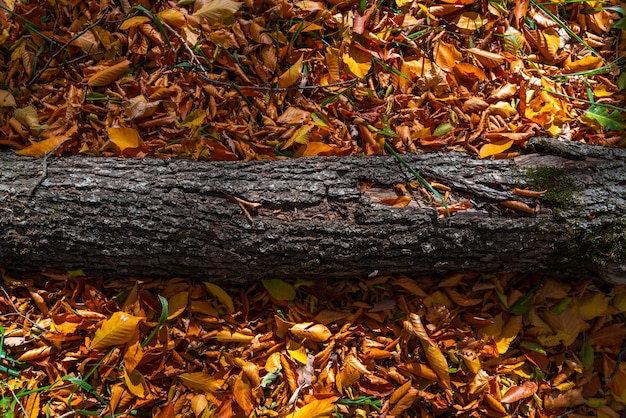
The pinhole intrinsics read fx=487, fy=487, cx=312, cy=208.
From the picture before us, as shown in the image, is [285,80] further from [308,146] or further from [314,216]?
[314,216]

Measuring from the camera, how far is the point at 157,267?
6.11 ft

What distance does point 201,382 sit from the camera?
1902 millimetres

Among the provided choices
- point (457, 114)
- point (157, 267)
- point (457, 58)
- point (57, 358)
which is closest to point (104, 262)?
point (157, 267)

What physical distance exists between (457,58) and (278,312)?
133cm

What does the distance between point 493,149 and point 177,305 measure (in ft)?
4.64

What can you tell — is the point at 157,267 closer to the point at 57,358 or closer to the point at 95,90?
the point at 57,358

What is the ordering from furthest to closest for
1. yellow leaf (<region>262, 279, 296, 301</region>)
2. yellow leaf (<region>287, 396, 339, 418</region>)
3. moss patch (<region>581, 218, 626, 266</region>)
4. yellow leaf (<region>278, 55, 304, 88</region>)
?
yellow leaf (<region>278, 55, 304, 88</region>)
yellow leaf (<region>262, 279, 296, 301</region>)
yellow leaf (<region>287, 396, 339, 418</region>)
moss patch (<region>581, 218, 626, 266</region>)

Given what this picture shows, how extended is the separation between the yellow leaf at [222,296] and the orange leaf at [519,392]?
115cm

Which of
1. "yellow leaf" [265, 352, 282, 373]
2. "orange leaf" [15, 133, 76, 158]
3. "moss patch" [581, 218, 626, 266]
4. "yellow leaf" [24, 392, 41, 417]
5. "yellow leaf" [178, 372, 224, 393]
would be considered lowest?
"yellow leaf" [24, 392, 41, 417]

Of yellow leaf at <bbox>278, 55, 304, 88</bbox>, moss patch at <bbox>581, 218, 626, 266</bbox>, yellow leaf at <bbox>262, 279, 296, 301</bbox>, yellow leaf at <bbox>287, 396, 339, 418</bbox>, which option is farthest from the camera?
yellow leaf at <bbox>278, 55, 304, 88</bbox>

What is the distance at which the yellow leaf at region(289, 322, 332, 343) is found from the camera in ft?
6.37

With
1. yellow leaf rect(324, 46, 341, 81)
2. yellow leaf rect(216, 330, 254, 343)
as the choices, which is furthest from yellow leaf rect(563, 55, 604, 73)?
yellow leaf rect(216, 330, 254, 343)

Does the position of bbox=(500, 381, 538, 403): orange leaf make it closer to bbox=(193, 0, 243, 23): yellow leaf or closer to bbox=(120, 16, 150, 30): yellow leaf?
bbox=(193, 0, 243, 23): yellow leaf

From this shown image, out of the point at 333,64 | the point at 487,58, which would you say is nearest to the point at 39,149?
the point at 333,64
